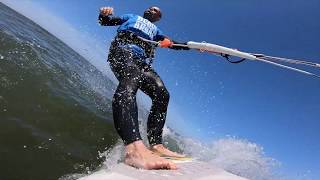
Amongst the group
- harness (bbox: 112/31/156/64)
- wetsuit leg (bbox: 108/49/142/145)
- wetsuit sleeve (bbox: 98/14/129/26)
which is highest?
wetsuit sleeve (bbox: 98/14/129/26)

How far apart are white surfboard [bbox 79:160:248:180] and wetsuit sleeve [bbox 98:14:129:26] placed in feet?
13.6

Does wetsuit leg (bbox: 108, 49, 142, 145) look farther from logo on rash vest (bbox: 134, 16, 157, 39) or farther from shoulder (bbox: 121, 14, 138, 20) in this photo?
shoulder (bbox: 121, 14, 138, 20)

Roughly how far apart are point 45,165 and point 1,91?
9.54 feet

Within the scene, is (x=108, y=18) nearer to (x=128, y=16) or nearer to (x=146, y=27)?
(x=128, y=16)

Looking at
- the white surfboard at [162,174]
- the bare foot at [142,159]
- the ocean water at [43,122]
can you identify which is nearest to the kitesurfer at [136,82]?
the bare foot at [142,159]

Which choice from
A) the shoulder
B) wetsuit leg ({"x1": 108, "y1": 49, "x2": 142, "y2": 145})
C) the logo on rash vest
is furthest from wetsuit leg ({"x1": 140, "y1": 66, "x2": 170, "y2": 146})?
the shoulder

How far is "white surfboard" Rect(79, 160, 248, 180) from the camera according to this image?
500 centimetres

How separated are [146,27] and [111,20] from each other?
2.62ft

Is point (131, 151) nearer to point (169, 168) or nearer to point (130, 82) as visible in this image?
point (169, 168)

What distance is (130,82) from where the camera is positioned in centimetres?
739

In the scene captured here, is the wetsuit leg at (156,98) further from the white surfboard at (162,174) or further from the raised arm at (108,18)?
the white surfboard at (162,174)

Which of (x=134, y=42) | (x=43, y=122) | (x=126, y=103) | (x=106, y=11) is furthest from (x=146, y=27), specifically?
(x=43, y=122)

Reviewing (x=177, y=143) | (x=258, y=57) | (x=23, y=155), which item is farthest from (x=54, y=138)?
(x=177, y=143)

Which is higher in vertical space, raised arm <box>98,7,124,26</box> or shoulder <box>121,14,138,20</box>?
shoulder <box>121,14,138,20</box>
